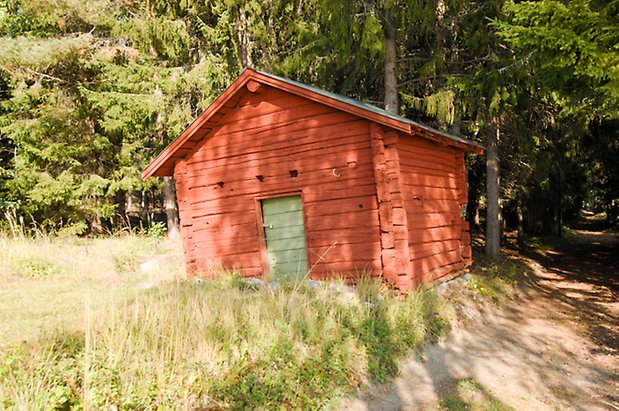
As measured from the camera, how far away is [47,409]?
346 cm

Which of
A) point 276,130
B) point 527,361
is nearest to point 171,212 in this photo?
point 276,130

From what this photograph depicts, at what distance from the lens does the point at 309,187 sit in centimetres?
985

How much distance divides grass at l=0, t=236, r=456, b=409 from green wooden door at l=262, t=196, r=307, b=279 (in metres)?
1.67

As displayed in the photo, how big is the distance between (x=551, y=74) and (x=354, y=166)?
4.77 meters

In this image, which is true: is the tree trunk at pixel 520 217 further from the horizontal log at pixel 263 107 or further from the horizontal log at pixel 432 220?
the horizontal log at pixel 263 107

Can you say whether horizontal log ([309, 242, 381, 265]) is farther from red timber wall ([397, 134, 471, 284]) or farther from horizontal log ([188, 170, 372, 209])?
horizontal log ([188, 170, 372, 209])

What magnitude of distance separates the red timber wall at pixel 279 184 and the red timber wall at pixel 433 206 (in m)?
0.86

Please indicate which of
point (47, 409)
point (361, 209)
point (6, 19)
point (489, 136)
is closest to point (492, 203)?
point (489, 136)

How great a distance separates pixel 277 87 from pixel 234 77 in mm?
8209

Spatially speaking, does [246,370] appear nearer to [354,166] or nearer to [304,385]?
[304,385]

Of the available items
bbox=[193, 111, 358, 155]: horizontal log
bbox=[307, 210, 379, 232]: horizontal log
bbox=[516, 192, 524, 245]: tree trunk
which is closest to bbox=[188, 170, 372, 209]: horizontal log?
bbox=[307, 210, 379, 232]: horizontal log

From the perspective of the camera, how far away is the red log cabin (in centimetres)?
894

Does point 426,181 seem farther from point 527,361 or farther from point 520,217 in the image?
point 520,217

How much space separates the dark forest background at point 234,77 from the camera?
1243 cm
